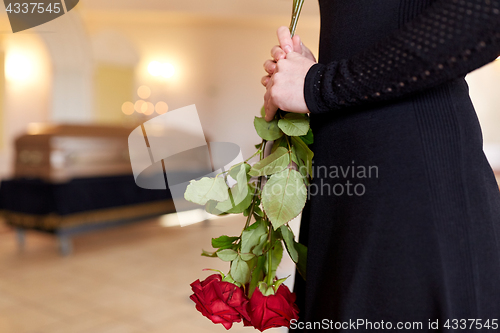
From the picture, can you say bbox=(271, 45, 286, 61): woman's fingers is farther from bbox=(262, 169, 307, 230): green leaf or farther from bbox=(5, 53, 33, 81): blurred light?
bbox=(5, 53, 33, 81): blurred light

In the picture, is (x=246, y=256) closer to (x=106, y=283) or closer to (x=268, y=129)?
(x=268, y=129)

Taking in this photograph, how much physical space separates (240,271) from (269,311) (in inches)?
2.9

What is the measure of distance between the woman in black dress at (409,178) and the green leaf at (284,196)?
2.2 inches

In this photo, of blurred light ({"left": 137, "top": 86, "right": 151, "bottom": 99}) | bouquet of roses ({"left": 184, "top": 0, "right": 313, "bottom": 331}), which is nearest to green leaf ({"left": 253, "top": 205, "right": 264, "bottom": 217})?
bouquet of roses ({"left": 184, "top": 0, "right": 313, "bottom": 331})

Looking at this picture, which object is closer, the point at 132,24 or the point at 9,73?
the point at 9,73

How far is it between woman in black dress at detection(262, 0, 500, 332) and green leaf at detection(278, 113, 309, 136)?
0.13 ft

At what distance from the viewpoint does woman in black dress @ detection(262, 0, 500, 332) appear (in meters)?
0.43

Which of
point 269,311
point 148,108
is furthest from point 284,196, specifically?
point 148,108

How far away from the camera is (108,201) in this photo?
383 centimetres

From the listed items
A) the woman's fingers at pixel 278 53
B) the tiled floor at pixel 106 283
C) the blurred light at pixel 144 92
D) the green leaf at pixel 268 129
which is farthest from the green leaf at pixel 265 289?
the blurred light at pixel 144 92

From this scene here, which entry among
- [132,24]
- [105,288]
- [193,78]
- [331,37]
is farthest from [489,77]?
[331,37]

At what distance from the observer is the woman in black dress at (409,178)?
1.43ft

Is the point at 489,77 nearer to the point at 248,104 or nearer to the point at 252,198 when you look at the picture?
the point at 248,104

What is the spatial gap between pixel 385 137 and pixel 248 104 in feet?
24.9
